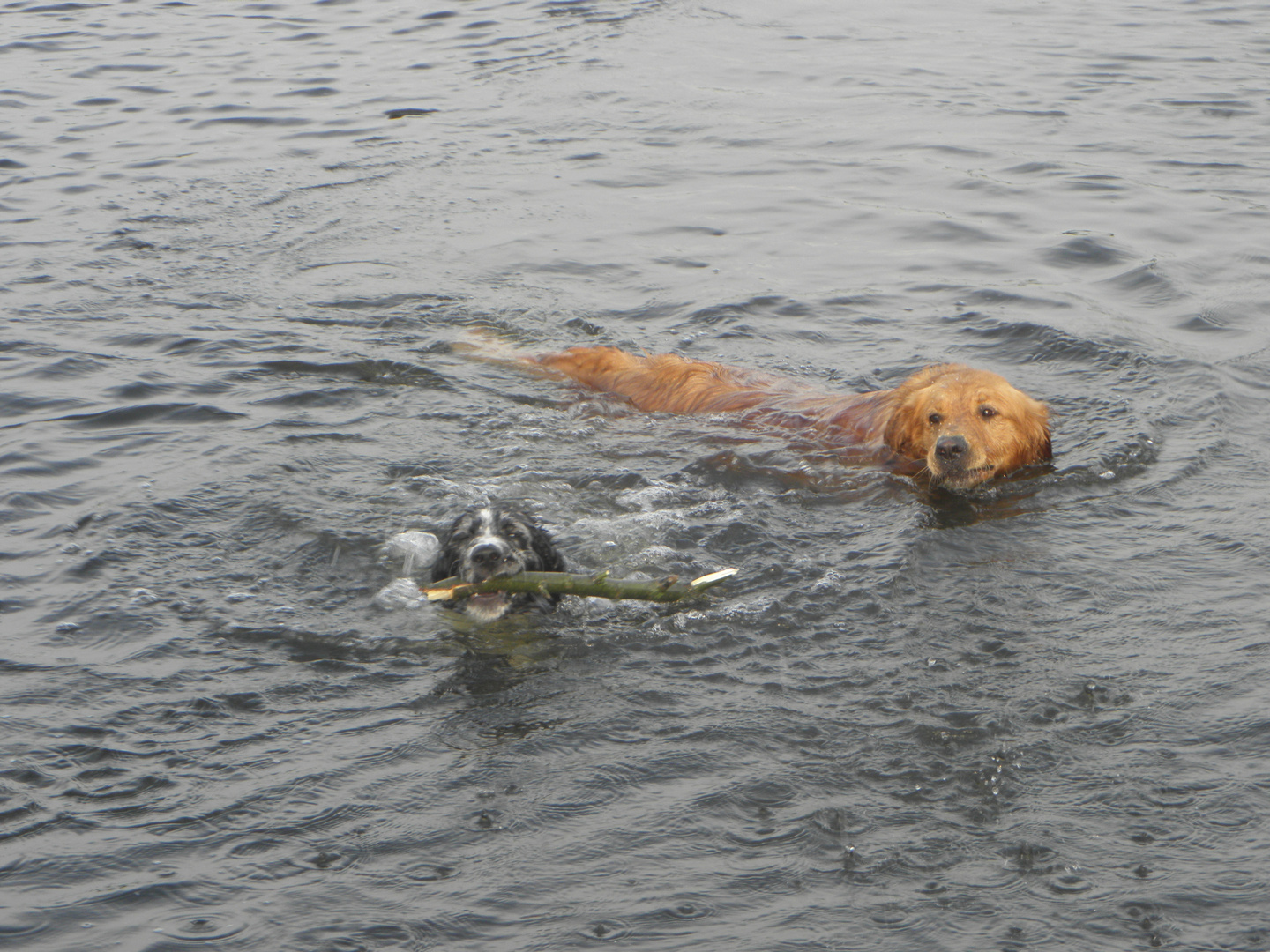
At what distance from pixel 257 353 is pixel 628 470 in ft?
10.1

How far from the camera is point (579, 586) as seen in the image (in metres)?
4.93

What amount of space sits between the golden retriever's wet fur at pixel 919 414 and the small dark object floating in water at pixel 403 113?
324 inches

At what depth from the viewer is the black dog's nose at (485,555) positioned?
5473 millimetres

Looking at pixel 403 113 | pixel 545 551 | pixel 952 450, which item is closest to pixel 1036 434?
pixel 952 450

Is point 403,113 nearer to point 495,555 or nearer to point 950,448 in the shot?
point 950,448

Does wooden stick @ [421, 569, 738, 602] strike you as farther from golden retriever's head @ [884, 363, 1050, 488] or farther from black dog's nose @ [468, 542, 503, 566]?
golden retriever's head @ [884, 363, 1050, 488]

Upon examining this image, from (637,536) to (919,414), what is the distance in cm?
175

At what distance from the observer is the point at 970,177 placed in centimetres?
1241

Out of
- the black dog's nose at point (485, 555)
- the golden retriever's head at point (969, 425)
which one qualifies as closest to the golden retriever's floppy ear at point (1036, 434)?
the golden retriever's head at point (969, 425)

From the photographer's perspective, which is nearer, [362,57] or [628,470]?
[628,470]

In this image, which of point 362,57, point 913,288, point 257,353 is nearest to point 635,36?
point 362,57

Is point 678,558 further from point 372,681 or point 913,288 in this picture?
point 913,288

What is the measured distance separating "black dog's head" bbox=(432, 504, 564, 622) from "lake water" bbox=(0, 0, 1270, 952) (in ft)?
0.44

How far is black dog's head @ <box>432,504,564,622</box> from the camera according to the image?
5.50 meters
